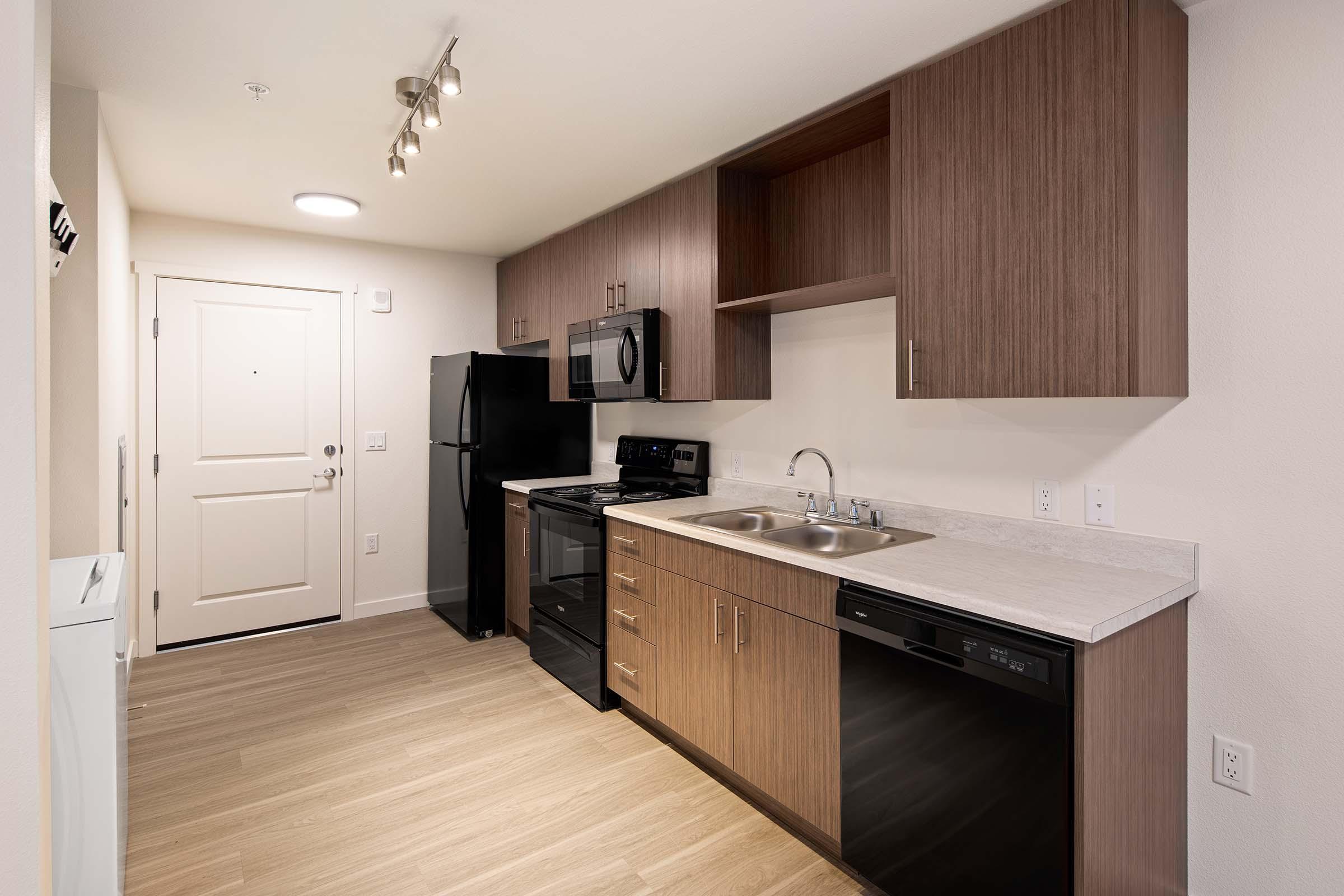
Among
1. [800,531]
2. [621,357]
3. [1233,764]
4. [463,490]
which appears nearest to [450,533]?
[463,490]

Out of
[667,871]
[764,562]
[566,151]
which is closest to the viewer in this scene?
[667,871]

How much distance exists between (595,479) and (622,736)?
5.57 feet

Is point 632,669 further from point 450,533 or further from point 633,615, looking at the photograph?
point 450,533

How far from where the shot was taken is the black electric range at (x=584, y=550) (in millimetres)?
3014

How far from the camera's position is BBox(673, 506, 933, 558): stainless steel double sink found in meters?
2.31

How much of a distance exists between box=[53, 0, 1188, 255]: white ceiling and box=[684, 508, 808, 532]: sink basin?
1.45 metres

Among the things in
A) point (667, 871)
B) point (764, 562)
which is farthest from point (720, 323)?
point (667, 871)

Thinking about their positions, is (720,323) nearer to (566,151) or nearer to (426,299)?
(566,151)

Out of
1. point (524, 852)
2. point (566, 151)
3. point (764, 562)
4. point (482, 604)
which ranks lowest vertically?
point (524, 852)

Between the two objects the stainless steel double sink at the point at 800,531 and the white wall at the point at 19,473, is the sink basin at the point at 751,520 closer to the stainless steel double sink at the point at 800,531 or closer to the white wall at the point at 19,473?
the stainless steel double sink at the point at 800,531

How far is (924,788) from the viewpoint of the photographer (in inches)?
64.7

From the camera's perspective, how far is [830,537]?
8.43ft

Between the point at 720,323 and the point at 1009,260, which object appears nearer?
the point at 1009,260

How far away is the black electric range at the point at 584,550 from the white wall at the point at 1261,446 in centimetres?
182
